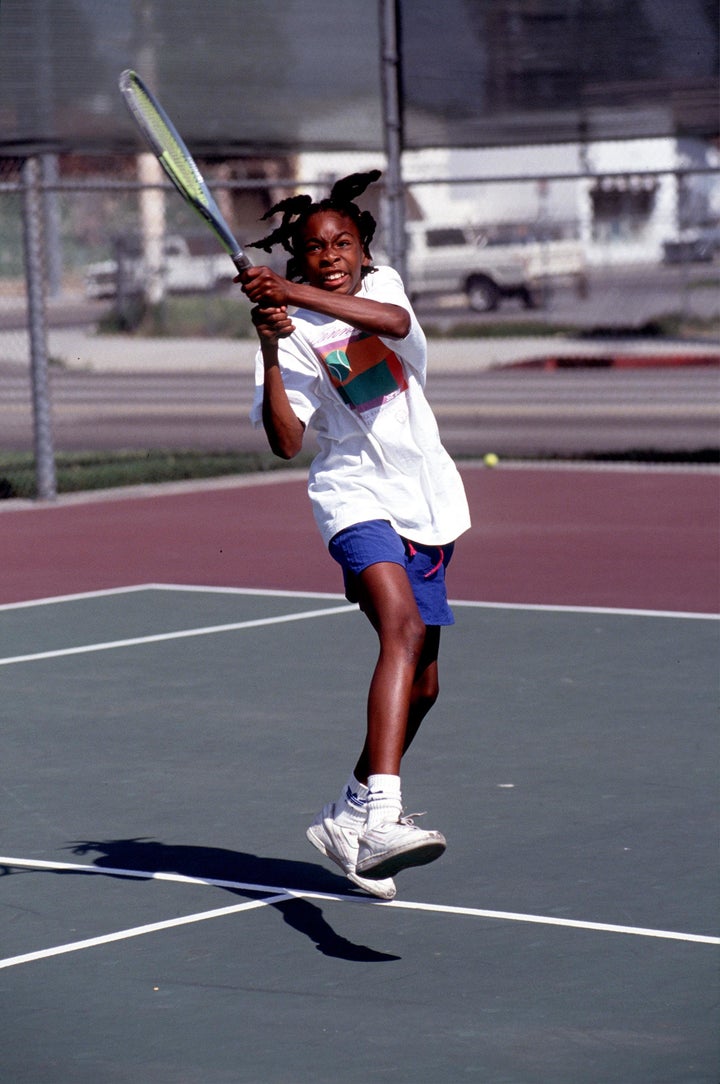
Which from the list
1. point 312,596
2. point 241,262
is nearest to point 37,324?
point 312,596

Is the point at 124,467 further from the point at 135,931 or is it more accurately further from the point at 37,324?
the point at 135,931

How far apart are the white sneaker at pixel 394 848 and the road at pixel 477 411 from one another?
12913 mm

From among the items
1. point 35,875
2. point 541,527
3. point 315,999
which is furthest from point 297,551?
point 315,999

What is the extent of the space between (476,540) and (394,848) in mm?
7539

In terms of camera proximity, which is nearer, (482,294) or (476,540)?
(476,540)

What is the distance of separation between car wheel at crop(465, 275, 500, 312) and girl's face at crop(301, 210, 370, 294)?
31885mm

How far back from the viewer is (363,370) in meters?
5.35

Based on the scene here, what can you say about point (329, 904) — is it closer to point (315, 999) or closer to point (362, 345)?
point (315, 999)

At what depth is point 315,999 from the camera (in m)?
4.59

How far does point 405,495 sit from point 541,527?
759 centimetres

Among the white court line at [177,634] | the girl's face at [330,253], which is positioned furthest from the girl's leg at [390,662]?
the white court line at [177,634]

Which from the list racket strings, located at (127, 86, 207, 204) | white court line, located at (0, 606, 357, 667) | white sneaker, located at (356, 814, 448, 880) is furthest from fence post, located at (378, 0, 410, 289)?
white sneaker, located at (356, 814, 448, 880)

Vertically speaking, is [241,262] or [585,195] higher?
[585,195]

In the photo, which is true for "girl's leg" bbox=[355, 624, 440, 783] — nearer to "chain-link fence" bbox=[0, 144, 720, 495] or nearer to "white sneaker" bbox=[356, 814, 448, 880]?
"white sneaker" bbox=[356, 814, 448, 880]
